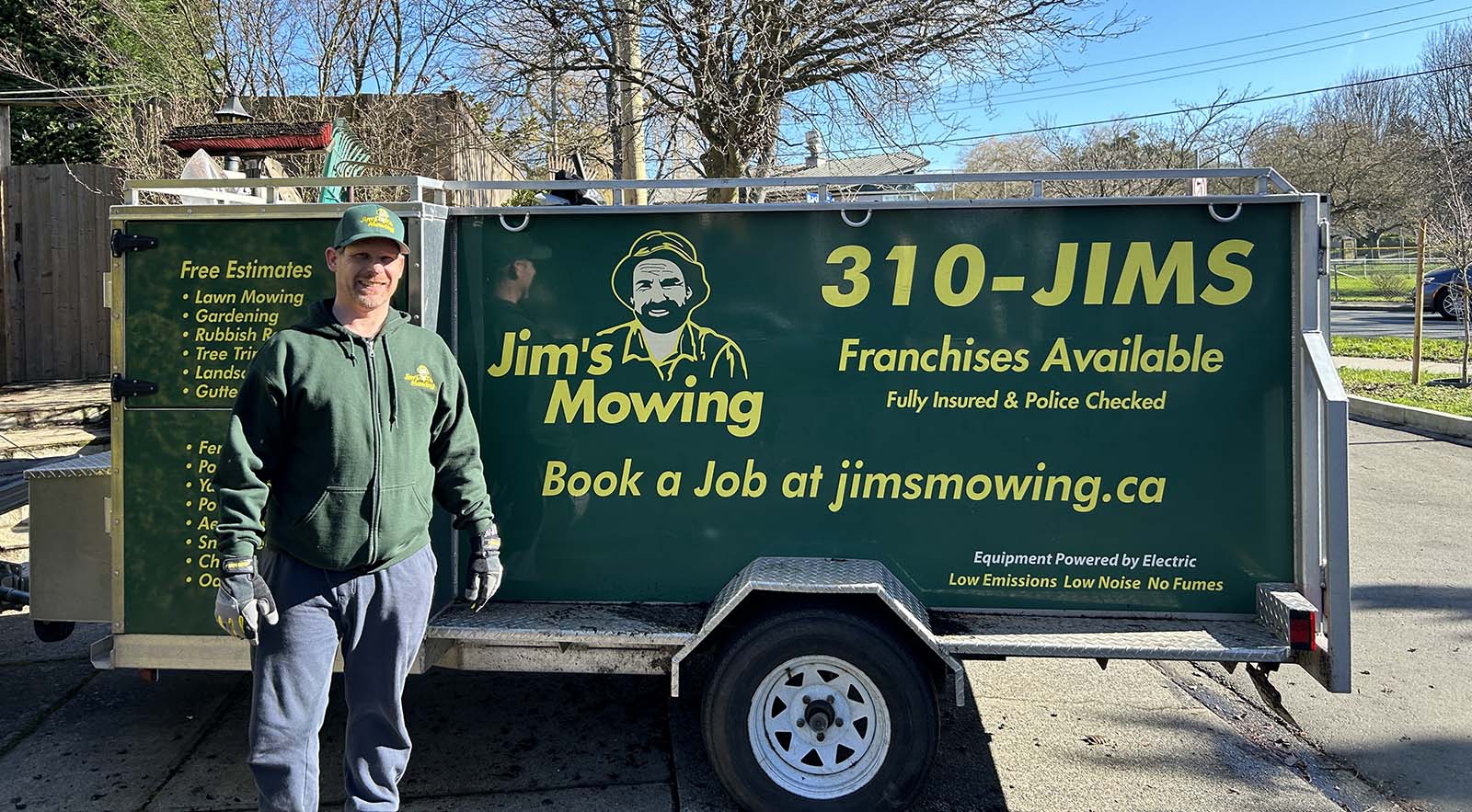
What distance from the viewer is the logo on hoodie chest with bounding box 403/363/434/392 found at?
325 centimetres

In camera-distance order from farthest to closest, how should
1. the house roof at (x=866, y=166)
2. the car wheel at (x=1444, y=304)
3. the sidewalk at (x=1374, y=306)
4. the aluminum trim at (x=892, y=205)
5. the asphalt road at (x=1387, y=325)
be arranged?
the sidewalk at (x=1374, y=306), the car wheel at (x=1444, y=304), the asphalt road at (x=1387, y=325), the house roof at (x=866, y=166), the aluminum trim at (x=892, y=205)

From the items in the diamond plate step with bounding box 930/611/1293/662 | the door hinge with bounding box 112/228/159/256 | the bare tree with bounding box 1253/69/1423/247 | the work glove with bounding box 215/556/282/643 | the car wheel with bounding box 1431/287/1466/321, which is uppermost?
the bare tree with bounding box 1253/69/1423/247

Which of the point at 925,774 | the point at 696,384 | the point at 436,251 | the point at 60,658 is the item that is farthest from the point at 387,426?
the point at 60,658

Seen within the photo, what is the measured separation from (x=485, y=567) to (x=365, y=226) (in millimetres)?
1144

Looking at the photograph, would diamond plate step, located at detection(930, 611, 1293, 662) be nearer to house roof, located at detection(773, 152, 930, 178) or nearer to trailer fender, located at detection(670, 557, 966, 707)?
trailer fender, located at detection(670, 557, 966, 707)

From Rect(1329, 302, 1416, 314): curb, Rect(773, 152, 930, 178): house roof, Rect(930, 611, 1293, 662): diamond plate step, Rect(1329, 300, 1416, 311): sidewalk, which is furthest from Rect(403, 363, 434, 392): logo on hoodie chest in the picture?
Rect(1329, 300, 1416, 311): sidewalk

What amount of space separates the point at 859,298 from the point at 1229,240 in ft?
4.41

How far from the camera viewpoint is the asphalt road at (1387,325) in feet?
69.8

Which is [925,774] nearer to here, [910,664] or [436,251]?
[910,664]

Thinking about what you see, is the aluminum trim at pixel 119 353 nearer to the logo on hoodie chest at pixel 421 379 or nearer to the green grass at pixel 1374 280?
the logo on hoodie chest at pixel 421 379

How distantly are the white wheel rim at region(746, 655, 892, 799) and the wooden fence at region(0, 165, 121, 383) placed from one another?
430 inches

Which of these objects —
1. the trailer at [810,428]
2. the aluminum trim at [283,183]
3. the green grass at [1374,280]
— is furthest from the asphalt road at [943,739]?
the green grass at [1374,280]

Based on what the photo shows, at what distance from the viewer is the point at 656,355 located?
3.90 meters

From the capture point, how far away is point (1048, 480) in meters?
3.83
